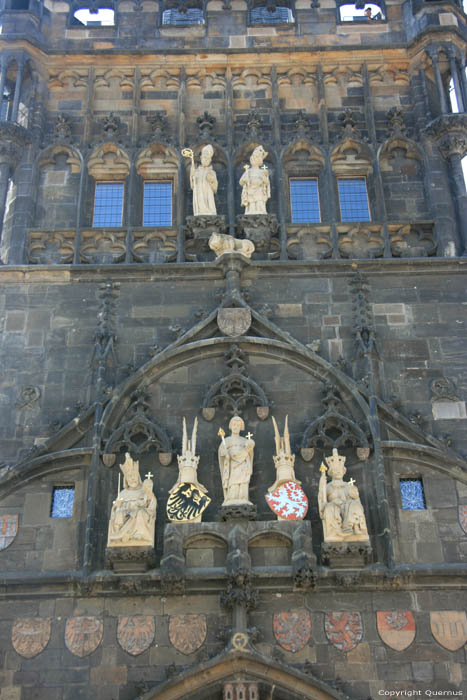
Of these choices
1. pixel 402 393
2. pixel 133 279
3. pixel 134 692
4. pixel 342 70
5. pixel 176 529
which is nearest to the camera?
pixel 134 692

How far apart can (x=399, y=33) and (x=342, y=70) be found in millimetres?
1294

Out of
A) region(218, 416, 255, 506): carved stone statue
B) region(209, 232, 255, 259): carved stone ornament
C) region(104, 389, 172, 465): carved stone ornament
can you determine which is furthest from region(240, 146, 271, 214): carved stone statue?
region(218, 416, 255, 506): carved stone statue

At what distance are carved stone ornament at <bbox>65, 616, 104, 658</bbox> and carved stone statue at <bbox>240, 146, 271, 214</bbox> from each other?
688cm

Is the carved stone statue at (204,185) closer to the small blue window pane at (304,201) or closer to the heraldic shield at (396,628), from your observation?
the small blue window pane at (304,201)

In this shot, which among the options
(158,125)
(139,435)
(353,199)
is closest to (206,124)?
(158,125)

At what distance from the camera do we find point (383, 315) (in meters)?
16.8

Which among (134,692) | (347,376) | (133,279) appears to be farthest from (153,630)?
(133,279)

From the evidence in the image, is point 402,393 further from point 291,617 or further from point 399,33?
point 399,33

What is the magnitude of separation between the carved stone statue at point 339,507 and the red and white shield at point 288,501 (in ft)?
0.78

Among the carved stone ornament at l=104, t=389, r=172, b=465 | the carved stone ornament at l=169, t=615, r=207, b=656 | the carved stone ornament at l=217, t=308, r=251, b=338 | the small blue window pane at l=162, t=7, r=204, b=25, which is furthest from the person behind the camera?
the small blue window pane at l=162, t=7, r=204, b=25

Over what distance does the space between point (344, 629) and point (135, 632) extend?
2.48m

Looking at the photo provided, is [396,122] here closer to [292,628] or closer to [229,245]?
[229,245]

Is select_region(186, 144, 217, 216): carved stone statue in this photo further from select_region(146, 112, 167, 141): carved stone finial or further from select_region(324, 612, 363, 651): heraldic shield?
select_region(324, 612, 363, 651): heraldic shield

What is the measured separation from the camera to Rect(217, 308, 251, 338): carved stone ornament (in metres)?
16.5
